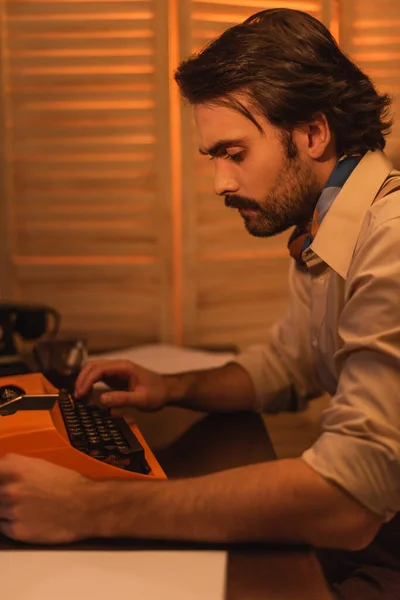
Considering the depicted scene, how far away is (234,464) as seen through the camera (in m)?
1.13

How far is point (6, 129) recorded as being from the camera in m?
2.13

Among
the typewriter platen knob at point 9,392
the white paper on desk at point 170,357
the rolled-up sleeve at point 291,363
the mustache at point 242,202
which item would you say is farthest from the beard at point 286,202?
the white paper on desk at point 170,357

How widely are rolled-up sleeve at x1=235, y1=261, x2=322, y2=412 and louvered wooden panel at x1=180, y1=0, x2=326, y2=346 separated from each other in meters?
0.66

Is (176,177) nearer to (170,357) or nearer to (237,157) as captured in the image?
(170,357)

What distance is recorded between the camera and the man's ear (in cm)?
120

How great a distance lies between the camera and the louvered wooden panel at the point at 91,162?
6.88ft

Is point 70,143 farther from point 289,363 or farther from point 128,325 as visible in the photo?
point 289,363

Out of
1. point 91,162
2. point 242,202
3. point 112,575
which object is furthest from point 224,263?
point 112,575

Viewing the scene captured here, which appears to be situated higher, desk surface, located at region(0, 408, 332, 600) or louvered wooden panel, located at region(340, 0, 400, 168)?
louvered wooden panel, located at region(340, 0, 400, 168)

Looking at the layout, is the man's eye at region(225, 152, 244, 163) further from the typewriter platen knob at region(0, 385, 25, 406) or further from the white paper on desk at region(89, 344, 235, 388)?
the white paper on desk at region(89, 344, 235, 388)

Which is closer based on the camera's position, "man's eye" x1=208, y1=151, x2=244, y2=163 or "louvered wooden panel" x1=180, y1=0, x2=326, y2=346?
"man's eye" x1=208, y1=151, x2=244, y2=163

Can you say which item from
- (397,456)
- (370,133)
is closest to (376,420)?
(397,456)

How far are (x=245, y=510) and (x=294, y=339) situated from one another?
0.70m

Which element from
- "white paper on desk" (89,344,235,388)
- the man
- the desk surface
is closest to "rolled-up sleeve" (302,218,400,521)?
the man
